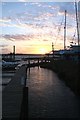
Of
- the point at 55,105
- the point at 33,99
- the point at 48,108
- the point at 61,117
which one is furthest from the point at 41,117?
the point at 33,99

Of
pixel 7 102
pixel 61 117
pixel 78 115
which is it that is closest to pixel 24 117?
pixel 61 117

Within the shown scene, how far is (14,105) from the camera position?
45.6ft

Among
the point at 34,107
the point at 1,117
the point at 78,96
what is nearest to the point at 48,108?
the point at 34,107

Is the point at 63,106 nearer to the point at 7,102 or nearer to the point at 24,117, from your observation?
the point at 7,102

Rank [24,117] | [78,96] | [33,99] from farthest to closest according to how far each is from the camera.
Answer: [78,96], [33,99], [24,117]

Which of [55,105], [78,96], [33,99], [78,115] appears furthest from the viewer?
[78,96]

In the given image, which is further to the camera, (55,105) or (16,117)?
(55,105)

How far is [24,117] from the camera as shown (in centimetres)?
1049

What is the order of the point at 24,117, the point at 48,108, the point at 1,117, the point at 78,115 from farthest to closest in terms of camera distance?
1. the point at 48,108
2. the point at 78,115
3. the point at 1,117
4. the point at 24,117

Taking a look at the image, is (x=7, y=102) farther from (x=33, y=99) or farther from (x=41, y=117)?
(x=41, y=117)

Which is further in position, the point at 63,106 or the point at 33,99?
the point at 33,99

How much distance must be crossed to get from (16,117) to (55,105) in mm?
3408

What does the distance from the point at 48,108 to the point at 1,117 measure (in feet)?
9.19

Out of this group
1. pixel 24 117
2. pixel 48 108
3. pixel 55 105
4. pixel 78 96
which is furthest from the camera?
pixel 78 96
